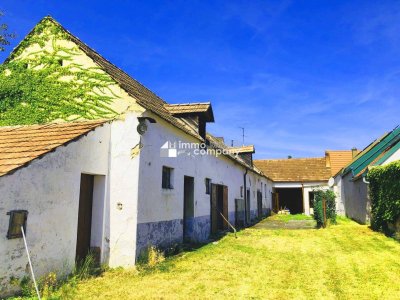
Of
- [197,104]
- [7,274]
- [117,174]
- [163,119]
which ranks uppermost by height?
[197,104]

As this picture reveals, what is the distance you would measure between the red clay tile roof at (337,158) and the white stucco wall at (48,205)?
3082cm

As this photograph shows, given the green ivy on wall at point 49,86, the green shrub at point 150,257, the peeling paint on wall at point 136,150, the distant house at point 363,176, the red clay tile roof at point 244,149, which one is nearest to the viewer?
the green shrub at point 150,257

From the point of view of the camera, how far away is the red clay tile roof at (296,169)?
33.4 metres

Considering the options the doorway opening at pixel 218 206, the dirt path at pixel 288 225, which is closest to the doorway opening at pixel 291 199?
the dirt path at pixel 288 225

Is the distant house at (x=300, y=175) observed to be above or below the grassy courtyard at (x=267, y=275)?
above

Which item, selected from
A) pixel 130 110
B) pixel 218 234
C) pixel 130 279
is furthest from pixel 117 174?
pixel 218 234

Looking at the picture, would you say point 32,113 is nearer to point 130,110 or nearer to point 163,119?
point 130,110

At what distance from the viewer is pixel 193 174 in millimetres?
12141

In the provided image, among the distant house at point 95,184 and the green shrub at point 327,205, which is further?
the green shrub at point 327,205

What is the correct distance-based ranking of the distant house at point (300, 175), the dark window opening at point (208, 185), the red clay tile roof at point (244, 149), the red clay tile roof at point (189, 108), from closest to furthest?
the red clay tile roof at point (189, 108)
the dark window opening at point (208, 185)
the red clay tile roof at point (244, 149)
the distant house at point (300, 175)

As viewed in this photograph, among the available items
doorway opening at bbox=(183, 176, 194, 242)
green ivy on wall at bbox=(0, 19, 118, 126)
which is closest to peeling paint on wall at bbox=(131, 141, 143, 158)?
green ivy on wall at bbox=(0, 19, 118, 126)

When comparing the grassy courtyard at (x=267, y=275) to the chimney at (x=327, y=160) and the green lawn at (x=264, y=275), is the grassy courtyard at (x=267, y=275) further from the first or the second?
the chimney at (x=327, y=160)

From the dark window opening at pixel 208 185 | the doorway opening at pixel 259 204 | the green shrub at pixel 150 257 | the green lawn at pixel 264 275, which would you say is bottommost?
the green lawn at pixel 264 275

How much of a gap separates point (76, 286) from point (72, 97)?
5323 millimetres
